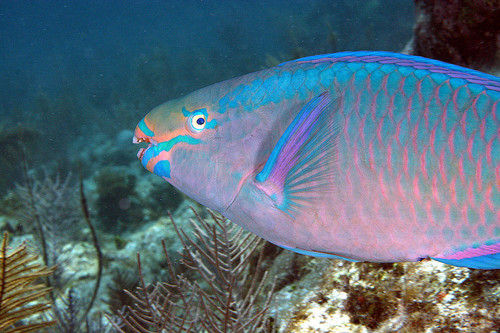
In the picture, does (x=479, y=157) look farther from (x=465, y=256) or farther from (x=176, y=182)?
(x=176, y=182)

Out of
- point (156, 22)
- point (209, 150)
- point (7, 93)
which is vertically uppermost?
point (156, 22)

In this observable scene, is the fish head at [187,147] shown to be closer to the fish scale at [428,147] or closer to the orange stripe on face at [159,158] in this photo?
the orange stripe on face at [159,158]

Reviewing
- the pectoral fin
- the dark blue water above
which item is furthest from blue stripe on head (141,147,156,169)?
the dark blue water above

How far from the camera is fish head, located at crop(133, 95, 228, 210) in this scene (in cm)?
110

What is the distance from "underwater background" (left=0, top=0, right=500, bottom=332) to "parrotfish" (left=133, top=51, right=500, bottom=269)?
34.3 inches

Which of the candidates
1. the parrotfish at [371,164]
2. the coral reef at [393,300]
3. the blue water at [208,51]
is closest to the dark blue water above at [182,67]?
the blue water at [208,51]

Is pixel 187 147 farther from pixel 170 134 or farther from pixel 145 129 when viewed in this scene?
pixel 145 129

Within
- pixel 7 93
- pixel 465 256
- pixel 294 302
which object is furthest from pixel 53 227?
pixel 7 93

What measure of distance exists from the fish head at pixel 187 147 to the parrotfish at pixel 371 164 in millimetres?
12

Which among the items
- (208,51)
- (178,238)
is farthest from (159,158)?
(208,51)

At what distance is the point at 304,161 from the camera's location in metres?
0.91

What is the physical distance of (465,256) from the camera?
33.7 inches

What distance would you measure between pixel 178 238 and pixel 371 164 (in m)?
6.07

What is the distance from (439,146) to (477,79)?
0.82 feet
